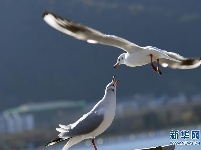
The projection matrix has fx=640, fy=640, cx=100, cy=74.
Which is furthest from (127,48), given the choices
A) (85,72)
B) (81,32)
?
(85,72)

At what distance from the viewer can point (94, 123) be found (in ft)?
9.78

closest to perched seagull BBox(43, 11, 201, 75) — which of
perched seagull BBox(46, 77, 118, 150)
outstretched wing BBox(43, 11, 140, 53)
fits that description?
outstretched wing BBox(43, 11, 140, 53)

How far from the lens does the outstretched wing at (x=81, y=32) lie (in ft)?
9.23

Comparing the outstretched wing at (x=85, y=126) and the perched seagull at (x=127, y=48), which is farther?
the outstretched wing at (x=85, y=126)

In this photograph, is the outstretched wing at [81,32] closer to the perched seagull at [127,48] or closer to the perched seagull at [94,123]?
the perched seagull at [127,48]

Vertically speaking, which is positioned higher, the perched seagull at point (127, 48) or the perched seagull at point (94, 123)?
the perched seagull at point (127, 48)

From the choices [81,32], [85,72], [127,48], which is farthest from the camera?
[85,72]

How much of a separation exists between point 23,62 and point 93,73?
282cm

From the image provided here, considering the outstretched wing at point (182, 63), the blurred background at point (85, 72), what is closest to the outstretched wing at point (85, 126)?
the outstretched wing at point (182, 63)

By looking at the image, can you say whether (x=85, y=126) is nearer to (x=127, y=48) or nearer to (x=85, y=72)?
(x=127, y=48)

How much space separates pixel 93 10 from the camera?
2559 centimetres

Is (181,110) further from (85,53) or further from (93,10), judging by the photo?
(93,10)

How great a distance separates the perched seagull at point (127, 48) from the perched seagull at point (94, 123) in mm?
244

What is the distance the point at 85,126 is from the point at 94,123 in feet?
0.15
